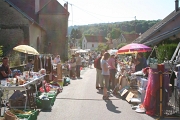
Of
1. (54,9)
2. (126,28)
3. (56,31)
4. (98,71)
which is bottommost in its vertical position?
(98,71)

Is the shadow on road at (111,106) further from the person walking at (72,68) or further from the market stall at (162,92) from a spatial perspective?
the person walking at (72,68)

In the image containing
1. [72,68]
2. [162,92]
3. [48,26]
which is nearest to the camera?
[162,92]

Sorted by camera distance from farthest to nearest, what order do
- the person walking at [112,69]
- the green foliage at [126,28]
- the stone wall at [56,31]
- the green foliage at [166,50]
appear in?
the green foliage at [126,28], the stone wall at [56,31], the green foliage at [166,50], the person walking at [112,69]

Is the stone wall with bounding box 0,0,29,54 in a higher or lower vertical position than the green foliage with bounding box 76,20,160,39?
lower

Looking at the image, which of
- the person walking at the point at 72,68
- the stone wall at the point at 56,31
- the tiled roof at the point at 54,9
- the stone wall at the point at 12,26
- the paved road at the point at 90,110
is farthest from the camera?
the tiled roof at the point at 54,9

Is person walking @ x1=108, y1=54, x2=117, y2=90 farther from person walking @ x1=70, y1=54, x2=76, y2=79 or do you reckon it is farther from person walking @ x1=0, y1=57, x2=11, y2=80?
person walking @ x1=70, y1=54, x2=76, y2=79

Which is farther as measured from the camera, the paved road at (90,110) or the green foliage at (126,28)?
the green foliage at (126,28)

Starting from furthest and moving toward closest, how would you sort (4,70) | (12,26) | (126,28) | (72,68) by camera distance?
(126,28)
(12,26)
(72,68)
(4,70)

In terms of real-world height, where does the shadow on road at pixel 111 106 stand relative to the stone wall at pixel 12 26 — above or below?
below

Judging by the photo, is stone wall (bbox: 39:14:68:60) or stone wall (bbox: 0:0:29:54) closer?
stone wall (bbox: 0:0:29:54)

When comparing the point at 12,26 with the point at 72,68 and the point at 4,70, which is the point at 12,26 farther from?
the point at 4,70

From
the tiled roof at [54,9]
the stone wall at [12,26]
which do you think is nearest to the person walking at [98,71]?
the stone wall at [12,26]

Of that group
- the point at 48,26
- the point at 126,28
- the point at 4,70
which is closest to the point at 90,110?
the point at 4,70

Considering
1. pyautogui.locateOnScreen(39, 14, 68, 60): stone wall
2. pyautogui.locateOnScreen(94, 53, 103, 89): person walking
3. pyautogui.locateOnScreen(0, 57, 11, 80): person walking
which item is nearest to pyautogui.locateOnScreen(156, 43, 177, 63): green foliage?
pyautogui.locateOnScreen(94, 53, 103, 89): person walking
